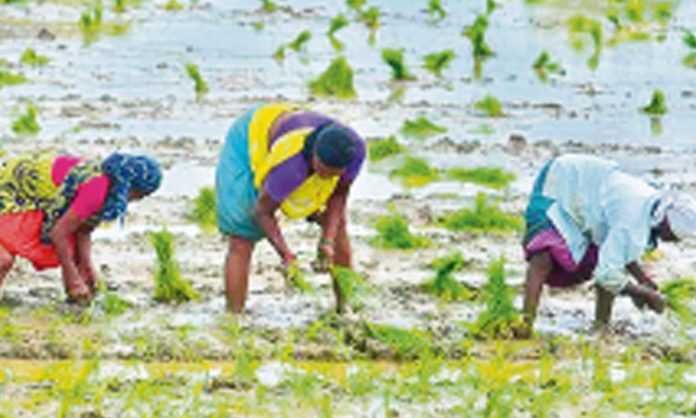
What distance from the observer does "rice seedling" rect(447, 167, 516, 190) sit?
11.5 m

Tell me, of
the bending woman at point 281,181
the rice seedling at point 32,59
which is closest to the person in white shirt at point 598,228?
the bending woman at point 281,181

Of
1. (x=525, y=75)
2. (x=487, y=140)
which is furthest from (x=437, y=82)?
(x=487, y=140)

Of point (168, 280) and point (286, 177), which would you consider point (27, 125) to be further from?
point (286, 177)

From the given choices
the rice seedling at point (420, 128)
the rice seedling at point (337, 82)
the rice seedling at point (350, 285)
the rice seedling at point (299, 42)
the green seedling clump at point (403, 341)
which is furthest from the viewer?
the rice seedling at point (299, 42)

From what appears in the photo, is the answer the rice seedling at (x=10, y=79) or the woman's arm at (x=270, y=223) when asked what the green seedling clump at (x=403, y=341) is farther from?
the rice seedling at (x=10, y=79)

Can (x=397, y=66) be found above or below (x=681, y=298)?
above

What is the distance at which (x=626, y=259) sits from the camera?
708 centimetres

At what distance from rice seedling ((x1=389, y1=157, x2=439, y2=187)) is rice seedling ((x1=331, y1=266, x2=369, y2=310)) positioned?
3.89 m

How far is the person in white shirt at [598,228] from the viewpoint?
706 cm

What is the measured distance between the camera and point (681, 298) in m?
7.58

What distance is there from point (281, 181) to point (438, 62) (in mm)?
11977

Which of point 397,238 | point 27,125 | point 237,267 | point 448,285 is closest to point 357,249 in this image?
point 397,238

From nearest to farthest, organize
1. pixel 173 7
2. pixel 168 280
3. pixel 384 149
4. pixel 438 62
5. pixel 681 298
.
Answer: pixel 681 298 < pixel 168 280 < pixel 384 149 < pixel 438 62 < pixel 173 7

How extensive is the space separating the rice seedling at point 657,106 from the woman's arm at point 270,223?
923 centimetres
